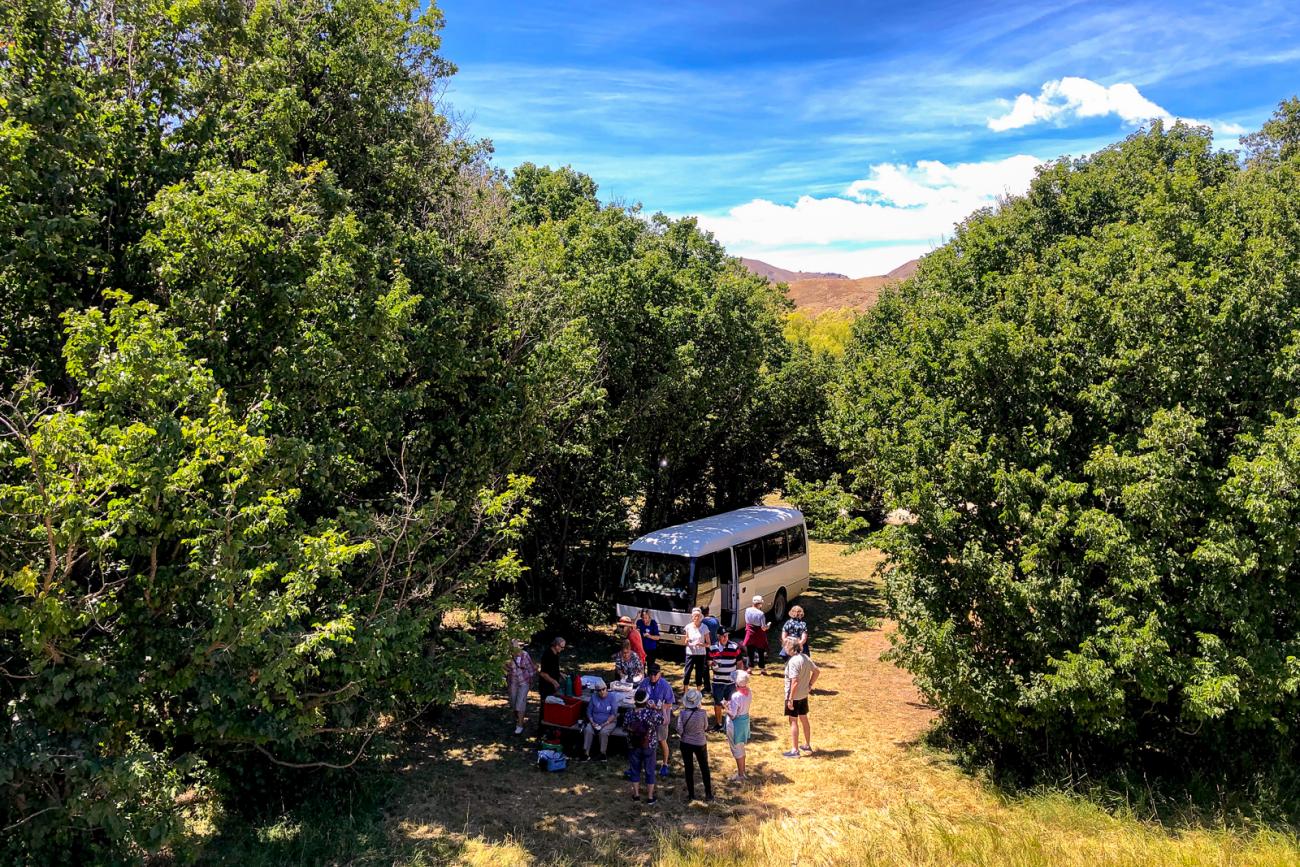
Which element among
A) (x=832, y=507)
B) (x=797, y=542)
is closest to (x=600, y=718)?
(x=832, y=507)

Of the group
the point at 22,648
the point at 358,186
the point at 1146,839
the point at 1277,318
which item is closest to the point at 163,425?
the point at 22,648

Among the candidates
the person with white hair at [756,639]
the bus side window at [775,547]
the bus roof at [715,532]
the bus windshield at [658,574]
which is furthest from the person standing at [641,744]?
the bus side window at [775,547]

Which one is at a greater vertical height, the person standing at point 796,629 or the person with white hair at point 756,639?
the person standing at point 796,629

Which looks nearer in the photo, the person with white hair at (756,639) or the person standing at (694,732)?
the person standing at (694,732)

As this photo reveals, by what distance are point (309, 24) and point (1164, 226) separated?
13184mm

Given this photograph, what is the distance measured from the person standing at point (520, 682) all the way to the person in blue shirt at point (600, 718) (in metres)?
1.23

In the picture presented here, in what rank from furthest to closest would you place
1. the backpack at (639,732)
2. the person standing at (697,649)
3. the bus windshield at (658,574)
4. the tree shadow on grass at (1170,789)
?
the bus windshield at (658,574), the person standing at (697,649), the backpack at (639,732), the tree shadow on grass at (1170,789)

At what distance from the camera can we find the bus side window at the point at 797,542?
19.8 m

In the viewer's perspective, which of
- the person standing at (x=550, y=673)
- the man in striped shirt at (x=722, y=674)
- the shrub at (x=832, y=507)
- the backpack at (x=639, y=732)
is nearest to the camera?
the backpack at (x=639, y=732)

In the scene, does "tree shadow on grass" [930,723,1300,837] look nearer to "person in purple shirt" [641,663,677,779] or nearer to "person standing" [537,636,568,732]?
"person in purple shirt" [641,663,677,779]

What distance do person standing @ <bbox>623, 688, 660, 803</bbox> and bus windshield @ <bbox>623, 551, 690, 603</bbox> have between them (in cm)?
573

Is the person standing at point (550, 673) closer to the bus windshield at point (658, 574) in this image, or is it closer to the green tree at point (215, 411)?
the green tree at point (215, 411)

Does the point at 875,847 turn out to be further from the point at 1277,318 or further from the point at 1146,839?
the point at 1277,318

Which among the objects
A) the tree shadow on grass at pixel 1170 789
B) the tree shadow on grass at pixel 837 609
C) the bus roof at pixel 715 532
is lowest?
the tree shadow on grass at pixel 837 609
